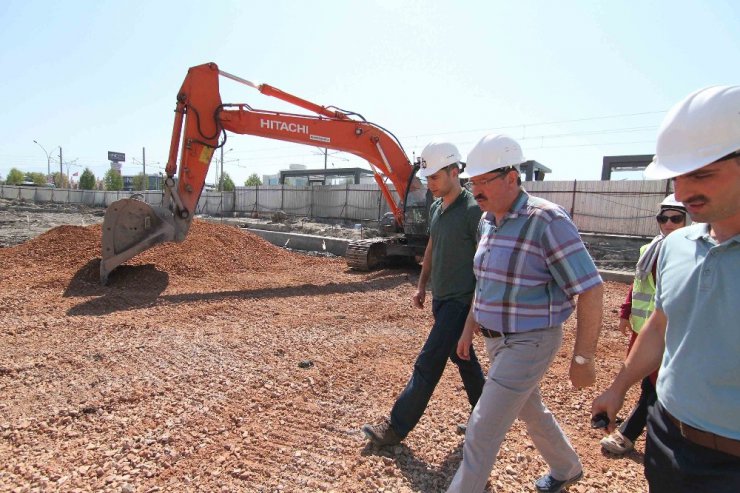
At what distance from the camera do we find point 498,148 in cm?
233

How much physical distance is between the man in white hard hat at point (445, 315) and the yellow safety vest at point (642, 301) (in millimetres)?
1211

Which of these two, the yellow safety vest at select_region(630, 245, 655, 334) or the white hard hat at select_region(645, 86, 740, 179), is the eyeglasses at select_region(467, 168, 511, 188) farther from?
the yellow safety vest at select_region(630, 245, 655, 334)

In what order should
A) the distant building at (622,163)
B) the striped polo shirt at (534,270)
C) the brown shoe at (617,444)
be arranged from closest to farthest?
1. the striped polo shirt at (534,270)
2. the brown shoe at (617,444)
3. the distant building at (622,163)

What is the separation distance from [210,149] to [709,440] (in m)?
8.01

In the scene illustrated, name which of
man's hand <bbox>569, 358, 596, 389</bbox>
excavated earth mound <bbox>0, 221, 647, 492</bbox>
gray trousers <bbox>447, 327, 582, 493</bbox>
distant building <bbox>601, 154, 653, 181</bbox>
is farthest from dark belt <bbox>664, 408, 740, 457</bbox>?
distant building <bbox>601, 154, 653, 181</bbox>

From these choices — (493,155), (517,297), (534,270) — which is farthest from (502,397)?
(493,155)

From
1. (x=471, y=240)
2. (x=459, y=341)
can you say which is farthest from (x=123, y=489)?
(x=471, y=240)

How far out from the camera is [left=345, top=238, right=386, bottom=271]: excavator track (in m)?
10.0

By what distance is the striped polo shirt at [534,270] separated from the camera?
2.15 meters

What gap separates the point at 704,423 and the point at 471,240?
1.69 metres

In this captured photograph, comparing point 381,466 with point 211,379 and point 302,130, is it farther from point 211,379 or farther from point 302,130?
point 302,130

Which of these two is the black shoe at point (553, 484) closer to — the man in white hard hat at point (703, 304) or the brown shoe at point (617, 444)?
the brown shoe at point (617, 444)

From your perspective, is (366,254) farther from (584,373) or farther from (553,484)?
(584,373)

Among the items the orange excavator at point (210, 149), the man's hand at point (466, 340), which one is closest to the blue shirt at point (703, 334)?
the man's hand at point (466, 340)
